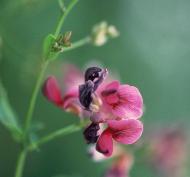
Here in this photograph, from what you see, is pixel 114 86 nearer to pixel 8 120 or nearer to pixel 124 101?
pixel 124 101

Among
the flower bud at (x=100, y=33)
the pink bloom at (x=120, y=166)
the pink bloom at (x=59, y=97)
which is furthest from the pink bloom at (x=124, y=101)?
the pink bloom at (x=120, y=166)

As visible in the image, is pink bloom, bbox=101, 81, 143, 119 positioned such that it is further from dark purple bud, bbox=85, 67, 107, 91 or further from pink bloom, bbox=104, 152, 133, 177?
pink bloom, bbox=104, 152, 133, 177

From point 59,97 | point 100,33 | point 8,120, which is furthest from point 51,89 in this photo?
point 100,33

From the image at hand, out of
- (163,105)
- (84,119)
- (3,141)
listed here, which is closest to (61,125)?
(3,141)

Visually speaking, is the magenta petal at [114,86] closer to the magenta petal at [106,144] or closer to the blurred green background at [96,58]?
the magenta petal at [106,144]

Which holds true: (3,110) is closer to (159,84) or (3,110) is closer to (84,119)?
(84,119)

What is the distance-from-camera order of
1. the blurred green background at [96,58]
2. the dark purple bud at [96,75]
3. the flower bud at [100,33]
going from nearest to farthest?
the dark purple bud at [96,75]
the flower bud at [100,33]
the blurred green background at [96,58]
